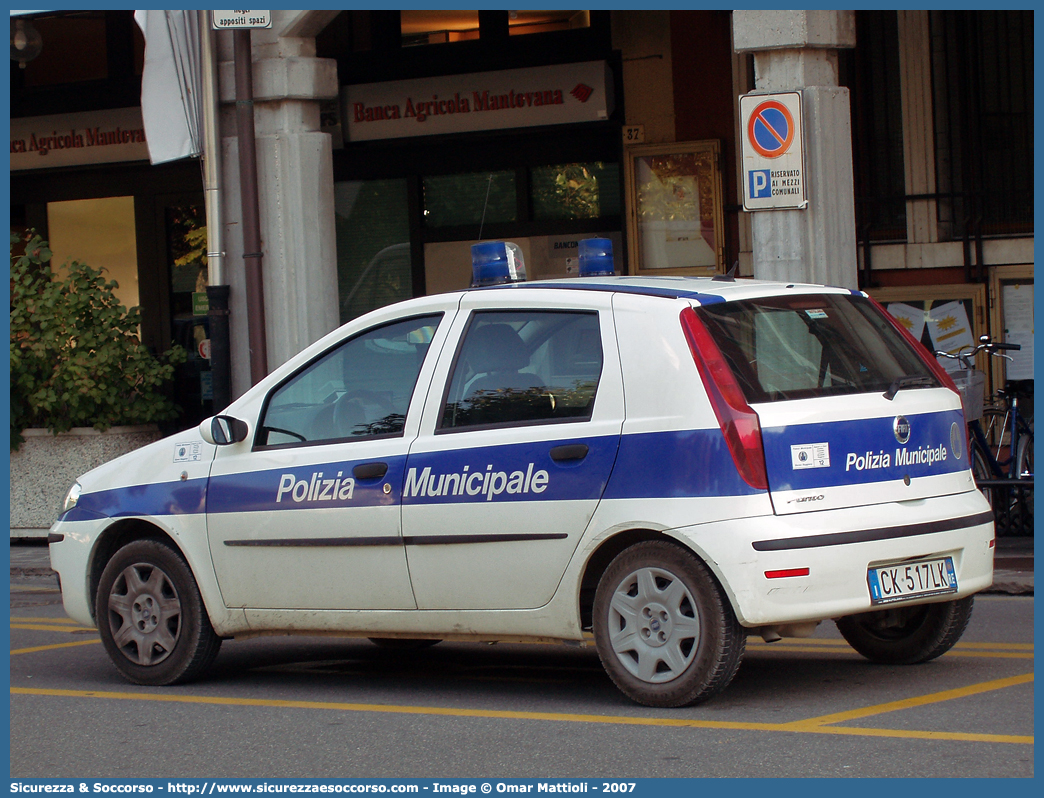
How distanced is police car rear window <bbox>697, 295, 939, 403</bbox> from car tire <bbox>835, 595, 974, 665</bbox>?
97 cm

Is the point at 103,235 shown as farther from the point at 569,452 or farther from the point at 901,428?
the point at 901,428

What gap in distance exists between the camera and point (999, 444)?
38.8 feet

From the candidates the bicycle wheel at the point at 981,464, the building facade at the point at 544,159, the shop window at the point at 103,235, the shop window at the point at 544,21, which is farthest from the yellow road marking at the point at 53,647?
the shop window at the point at 103,235

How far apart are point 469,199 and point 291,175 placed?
11.8 ft

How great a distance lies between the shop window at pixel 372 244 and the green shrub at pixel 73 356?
3.50 metres

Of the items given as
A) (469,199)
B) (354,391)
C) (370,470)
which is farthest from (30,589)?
(469,199)

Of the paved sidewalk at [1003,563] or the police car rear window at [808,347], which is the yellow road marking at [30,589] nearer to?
the paved sidewalk at [1003,563]

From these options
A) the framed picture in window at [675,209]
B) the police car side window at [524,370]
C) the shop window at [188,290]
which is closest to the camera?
the police car side window at [524,370]

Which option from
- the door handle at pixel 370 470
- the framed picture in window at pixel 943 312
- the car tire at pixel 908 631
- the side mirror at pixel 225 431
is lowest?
the car tire at pixel 908 631

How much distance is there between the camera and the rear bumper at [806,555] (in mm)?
5387

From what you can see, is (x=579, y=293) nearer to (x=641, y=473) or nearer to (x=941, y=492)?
(x=641, y=473)

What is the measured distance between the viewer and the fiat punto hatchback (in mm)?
5504

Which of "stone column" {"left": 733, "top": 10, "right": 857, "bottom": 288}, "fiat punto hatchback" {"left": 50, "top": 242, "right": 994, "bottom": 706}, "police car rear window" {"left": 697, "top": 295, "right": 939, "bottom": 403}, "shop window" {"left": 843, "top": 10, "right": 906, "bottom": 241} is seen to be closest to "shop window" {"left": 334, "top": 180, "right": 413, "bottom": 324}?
"shop window" {"left": 843, "top": 10, "right": 906, "bottom": 241}

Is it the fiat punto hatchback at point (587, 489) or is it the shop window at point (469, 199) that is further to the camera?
the shop window at point (469, 199)
